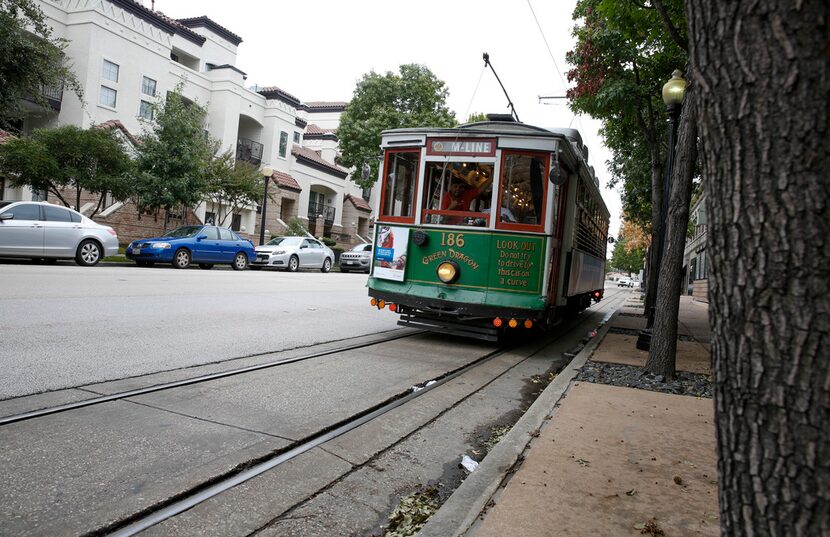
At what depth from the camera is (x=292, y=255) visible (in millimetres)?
23984

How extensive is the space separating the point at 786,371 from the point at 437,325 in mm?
7039

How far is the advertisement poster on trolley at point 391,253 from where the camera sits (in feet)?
27.9

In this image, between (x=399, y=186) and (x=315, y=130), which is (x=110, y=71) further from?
(x=399, y=186)

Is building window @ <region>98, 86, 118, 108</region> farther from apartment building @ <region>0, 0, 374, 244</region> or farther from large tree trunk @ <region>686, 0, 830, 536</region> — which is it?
large tree trunk @ <region>686, 0, 830, 536</region>

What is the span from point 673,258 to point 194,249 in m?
16.3

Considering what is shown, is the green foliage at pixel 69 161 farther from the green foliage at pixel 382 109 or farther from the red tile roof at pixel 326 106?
the red tile roof at pixel 326 106

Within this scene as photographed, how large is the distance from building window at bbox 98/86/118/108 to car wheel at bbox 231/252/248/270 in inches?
418

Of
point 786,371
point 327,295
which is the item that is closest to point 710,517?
point 786,371

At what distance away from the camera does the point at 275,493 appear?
323 centimetres

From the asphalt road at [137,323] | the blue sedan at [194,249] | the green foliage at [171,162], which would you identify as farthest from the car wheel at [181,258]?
the asphalt road at [137,323]

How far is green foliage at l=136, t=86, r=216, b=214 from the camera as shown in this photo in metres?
21.1

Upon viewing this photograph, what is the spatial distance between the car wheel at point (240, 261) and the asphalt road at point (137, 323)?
7690 mm

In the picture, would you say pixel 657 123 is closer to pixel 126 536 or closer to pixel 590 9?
pixel 590 9

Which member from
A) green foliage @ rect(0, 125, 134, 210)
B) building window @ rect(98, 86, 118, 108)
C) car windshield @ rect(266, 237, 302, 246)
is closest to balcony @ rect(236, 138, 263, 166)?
building window @ rect(98, 86, 118, 108)
